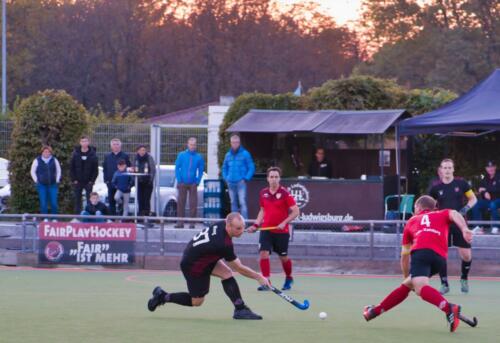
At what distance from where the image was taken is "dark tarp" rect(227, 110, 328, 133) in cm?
2312

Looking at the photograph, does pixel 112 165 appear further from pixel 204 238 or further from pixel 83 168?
pixel 204 238

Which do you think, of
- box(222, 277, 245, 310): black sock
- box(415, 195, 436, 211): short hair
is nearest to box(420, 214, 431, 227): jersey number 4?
box(415, 195, 436, 211): short hair

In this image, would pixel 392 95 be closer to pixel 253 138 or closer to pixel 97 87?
pixel 253 138

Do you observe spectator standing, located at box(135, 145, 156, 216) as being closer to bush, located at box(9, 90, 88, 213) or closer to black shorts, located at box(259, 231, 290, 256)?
bush, located at box(9, 90, 88, 213)

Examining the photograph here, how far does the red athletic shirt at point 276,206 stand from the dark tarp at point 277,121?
646 centimetres

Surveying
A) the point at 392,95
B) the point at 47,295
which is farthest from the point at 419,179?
the point at 47,295

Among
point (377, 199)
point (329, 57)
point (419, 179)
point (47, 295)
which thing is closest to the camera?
point (47, 295)

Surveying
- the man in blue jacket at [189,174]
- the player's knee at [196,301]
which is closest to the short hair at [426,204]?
the player's knee at [196,301]

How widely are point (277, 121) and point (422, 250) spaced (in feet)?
40.5

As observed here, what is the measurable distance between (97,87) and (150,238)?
1688 inches

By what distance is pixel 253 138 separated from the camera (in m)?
24.6

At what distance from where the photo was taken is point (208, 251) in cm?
1195

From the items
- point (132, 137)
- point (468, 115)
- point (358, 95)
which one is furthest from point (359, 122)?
point (132, 137)

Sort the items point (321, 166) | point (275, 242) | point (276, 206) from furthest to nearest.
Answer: point (321, 166)
point (275, 242)
point (276, 206)
